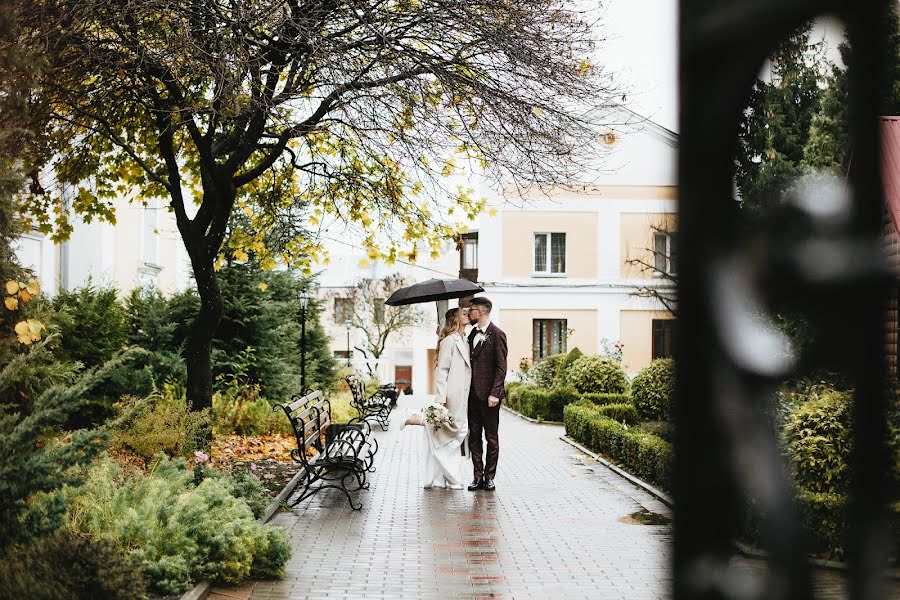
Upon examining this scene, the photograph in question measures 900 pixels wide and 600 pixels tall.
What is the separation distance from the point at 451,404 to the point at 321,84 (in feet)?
14.2

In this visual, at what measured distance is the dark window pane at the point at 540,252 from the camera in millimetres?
34469

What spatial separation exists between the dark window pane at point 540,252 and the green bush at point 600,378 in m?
12.1

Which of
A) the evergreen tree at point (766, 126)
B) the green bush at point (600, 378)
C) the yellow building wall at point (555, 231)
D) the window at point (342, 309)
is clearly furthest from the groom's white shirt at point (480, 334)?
the window at point (342, 309)

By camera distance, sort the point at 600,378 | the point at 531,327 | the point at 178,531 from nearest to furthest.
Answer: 1. the point at 178,531
2. the point at 600,378
3. the point at 531,327

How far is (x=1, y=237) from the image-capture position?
6.87 m

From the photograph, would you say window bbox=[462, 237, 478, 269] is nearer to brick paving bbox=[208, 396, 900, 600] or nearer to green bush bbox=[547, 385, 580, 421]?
green bush bbox=[547, 385, 580, 421]

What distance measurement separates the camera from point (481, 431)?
10.9 meters

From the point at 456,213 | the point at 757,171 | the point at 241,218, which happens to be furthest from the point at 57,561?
the point at 241,218

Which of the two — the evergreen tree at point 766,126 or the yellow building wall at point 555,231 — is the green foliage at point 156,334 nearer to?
the evergreen tree at point 766,126

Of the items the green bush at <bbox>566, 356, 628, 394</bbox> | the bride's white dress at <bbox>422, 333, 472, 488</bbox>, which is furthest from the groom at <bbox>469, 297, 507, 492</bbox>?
the green bush at <bbox>566, 356, 628, 394</bbox>

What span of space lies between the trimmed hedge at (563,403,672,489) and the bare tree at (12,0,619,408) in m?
3.95

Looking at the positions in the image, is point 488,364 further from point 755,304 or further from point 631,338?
point 631,338

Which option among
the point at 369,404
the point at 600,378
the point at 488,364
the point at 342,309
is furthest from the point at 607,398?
the point at 342,309

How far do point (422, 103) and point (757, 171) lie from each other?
31.4 ft
